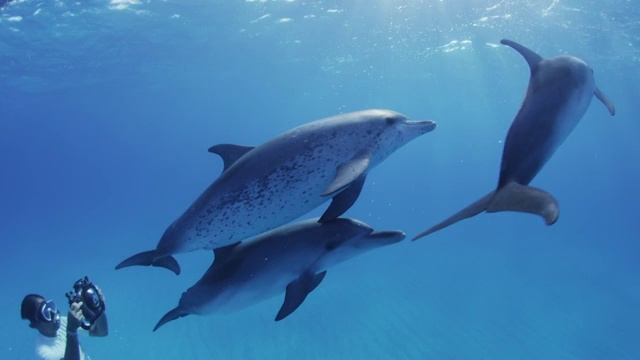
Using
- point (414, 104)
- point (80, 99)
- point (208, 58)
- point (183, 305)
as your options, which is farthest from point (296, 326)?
point (414, 104)

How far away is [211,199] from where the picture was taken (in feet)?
16.4

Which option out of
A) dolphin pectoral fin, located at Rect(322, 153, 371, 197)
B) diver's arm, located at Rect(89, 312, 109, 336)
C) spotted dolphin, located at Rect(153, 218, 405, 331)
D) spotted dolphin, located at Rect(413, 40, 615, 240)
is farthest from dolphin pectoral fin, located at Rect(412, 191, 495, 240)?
diver's arm, located at Rect(89, 312, 109, 336)

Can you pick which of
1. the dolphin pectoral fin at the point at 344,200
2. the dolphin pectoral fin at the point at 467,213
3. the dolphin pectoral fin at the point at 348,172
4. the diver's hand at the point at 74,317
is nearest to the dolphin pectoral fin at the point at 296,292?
the dolphin pectoral fin at the point at 344,200

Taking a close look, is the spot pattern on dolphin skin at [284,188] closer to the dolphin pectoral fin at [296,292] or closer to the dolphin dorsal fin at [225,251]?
the dolphin dorsal fin at [225,251]

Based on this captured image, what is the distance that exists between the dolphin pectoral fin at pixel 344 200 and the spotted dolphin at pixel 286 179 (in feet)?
0.03

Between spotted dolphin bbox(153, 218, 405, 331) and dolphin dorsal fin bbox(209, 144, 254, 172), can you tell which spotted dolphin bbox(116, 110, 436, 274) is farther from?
dolphin dorsal fin bbox(209, 144, 254, 172)

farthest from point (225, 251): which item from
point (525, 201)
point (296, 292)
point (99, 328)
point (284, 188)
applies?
point (525, 201)

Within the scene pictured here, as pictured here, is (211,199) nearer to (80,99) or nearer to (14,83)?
(14,83)

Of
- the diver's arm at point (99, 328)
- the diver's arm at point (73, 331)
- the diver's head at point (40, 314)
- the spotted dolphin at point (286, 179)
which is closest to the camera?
the spotted dolphin at point (286, 179)

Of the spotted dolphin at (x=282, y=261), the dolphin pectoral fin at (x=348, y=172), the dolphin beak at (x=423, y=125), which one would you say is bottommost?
Result: the spotted dolphin at (x=282, y=261)

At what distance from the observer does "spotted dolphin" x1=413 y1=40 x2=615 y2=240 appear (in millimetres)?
3852

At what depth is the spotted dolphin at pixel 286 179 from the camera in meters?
4.81

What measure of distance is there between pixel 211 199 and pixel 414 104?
218 feet

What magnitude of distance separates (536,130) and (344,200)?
199cm
